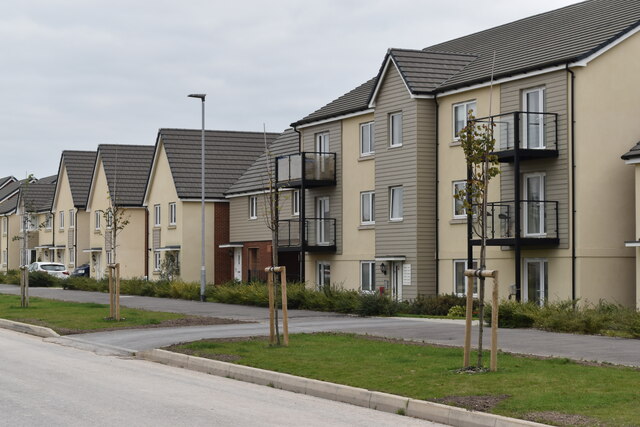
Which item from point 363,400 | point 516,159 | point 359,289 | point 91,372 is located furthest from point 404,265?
point 363,400

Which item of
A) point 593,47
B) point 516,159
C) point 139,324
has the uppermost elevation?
point 593,47

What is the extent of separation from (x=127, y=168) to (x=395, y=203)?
30899mm

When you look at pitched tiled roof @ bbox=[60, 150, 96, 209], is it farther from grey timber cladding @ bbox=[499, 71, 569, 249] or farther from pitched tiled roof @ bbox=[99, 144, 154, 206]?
grey timber cladding @ bbox=[499, 71, 569, 249]

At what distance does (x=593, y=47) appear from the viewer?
29.5 meters

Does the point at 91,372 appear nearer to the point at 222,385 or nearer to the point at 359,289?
the point at 222,385

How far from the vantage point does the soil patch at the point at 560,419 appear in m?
10.8

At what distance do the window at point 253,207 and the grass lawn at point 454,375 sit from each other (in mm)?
29914

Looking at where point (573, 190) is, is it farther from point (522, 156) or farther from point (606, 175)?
point (522, 156)

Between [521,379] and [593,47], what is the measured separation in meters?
17.7

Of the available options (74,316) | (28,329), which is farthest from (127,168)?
(28,329)

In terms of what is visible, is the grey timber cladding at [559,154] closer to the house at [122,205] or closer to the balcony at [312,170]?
the balcony at [312,170]

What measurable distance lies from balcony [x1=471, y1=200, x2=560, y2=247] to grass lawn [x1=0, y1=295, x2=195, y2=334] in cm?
984

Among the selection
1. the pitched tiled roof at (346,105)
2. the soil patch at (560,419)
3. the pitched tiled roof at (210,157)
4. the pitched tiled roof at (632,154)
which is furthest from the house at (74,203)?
the soil patch at (560,419)

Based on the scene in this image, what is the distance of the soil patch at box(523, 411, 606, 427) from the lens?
1082 centimetres
